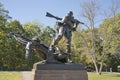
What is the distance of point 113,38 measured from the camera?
28.1 meters

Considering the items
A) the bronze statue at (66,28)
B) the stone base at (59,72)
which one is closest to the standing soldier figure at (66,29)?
the bronze statue at (66,28)

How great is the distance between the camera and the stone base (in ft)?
35.9

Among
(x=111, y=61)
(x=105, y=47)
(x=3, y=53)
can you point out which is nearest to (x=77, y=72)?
(x=105, y=47)

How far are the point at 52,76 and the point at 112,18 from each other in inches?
723

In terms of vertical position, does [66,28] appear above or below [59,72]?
above

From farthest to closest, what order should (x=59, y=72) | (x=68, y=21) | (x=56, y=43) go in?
(x=68, y=21) → (x=56, y=43) → (x=59, y=72)

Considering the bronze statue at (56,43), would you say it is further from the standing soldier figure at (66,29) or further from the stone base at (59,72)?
the stone base at (59,72)

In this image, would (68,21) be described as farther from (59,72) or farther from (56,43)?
(59,72)

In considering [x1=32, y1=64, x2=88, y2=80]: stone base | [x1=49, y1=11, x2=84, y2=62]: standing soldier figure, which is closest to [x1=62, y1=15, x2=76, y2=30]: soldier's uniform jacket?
[x1=49, y1=11, x2=84, y2=62]: standing soldier figure

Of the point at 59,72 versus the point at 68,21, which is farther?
the point at 68,21

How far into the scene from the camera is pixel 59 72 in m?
11.2

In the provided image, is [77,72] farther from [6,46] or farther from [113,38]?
[6,46]

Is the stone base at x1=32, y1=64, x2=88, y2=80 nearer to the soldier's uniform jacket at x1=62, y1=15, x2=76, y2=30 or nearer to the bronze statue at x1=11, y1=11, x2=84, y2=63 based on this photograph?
the bronze statue at x1=11, y1=11, x2=84, y2=63

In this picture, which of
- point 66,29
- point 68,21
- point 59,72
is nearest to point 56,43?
point 66,29
